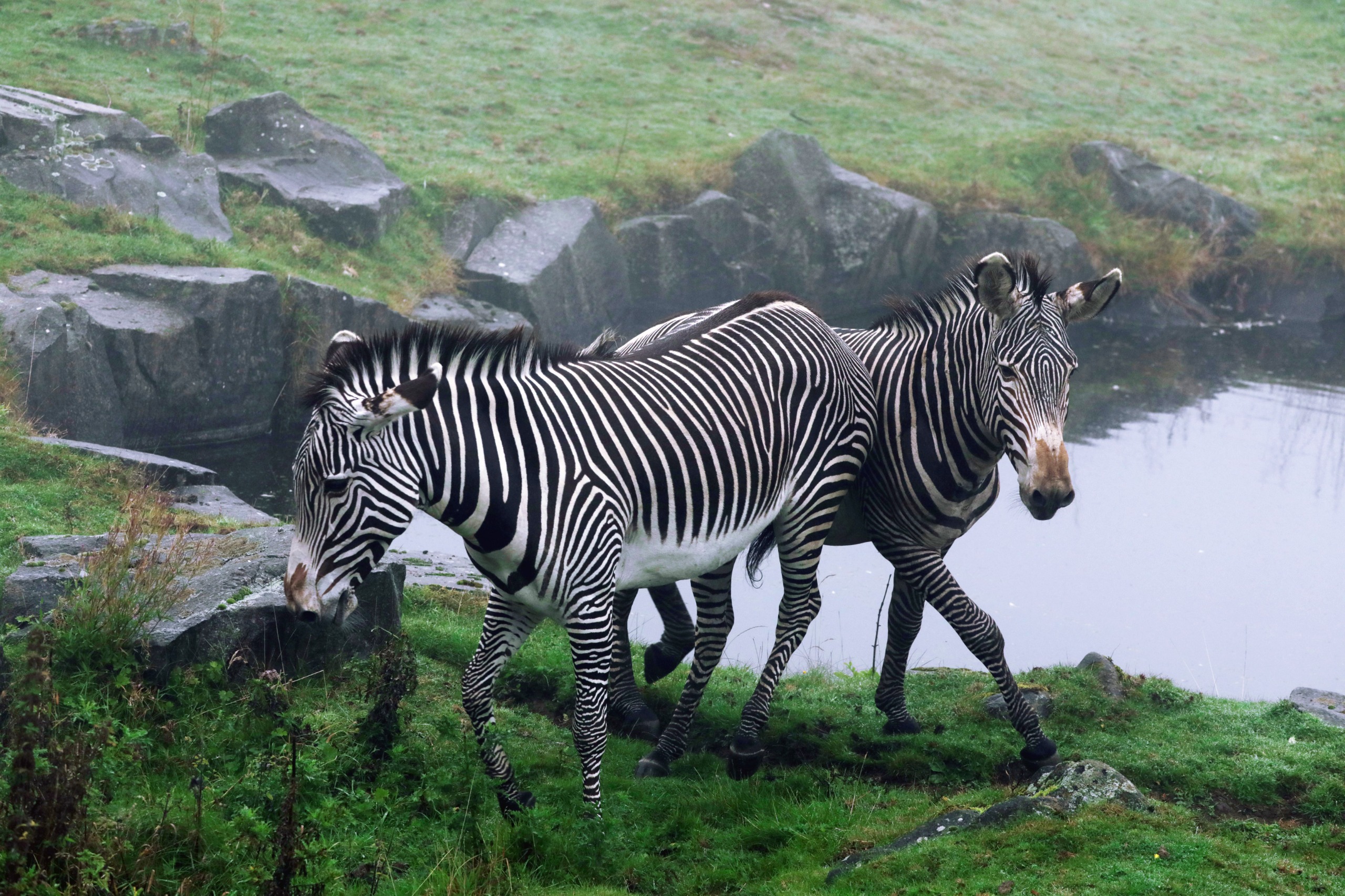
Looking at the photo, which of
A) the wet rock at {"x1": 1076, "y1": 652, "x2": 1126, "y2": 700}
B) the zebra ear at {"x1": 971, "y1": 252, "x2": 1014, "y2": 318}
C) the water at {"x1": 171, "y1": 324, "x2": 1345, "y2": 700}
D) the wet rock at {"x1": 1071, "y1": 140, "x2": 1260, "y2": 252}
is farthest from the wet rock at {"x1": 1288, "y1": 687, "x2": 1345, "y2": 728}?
the wet rock at {"x1": 1071, "y1": 140, "x2": 1260, "y2": 252}

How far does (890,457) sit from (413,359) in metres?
2.98

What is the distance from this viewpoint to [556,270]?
1702 centimetres

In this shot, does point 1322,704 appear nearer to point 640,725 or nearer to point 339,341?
point 640,725

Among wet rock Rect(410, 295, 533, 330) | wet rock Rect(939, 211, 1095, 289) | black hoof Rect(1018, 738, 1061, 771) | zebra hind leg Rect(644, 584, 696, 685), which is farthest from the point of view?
wet rock Rect(939, 211, 1095, 289)

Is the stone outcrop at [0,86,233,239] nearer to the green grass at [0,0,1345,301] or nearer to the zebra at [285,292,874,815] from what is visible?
the green grass at [0,0,1345,301]

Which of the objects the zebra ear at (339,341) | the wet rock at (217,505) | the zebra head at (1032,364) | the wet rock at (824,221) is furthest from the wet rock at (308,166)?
the zebra head at (1032,364)

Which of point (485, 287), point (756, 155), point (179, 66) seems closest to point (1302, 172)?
point (756, 155)

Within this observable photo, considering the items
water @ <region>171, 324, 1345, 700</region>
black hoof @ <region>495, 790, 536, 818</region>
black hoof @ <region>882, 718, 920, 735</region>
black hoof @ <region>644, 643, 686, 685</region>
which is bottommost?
water @ <region>171, 324, 1345, 700</region>

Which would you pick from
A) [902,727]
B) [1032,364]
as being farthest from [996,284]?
[902,727]

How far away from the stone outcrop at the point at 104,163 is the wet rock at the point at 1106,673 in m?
11.0

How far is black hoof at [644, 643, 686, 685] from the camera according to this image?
8078 millimetres

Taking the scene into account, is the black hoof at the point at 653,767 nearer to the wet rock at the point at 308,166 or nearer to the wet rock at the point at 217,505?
the wet rock at the point at 217,505

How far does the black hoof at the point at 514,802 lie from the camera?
18.7 ft

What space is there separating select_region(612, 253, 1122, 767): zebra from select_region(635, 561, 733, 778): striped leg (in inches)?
6.8
